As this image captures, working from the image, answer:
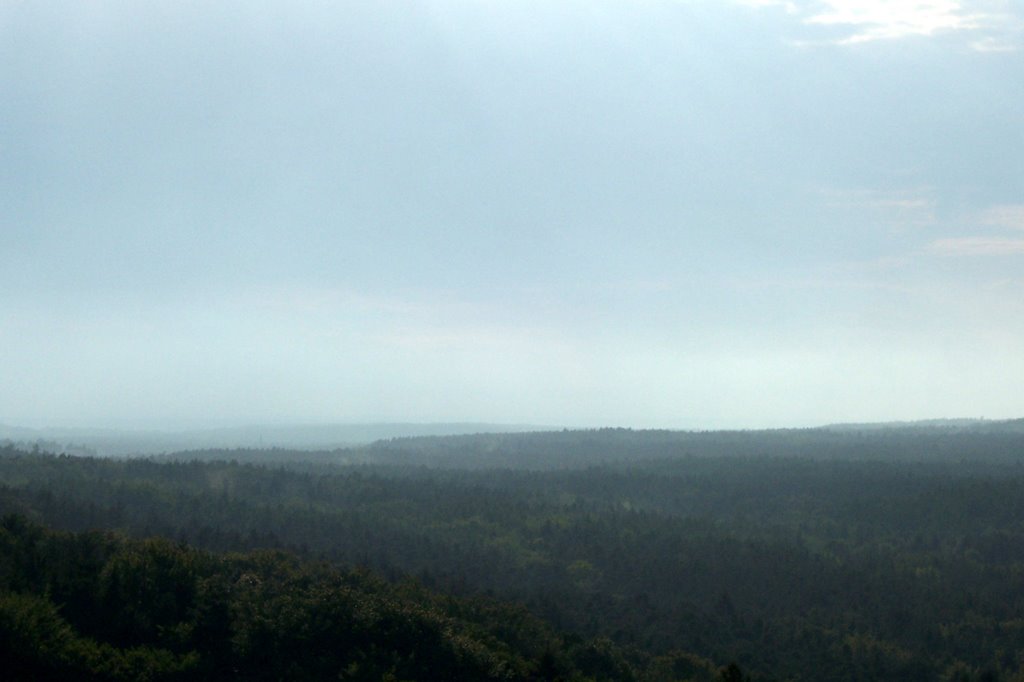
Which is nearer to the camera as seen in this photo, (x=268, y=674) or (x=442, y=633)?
(x=268, y=674)

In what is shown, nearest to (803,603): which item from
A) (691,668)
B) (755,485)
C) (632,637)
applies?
(632,637)

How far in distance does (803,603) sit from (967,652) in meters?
18.4

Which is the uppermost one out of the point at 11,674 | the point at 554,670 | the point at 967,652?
the point at 11,674

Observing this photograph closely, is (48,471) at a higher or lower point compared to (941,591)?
higher

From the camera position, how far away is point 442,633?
5562cm

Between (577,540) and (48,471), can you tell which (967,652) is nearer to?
(577,540)

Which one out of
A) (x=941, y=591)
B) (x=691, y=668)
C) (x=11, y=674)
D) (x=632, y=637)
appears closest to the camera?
(x=11, y=674)

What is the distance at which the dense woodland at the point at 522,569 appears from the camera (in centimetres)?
5334

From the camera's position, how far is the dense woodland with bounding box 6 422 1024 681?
53.3 meters

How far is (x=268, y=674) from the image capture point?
2040 inches

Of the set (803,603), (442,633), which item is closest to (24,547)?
(442,633)

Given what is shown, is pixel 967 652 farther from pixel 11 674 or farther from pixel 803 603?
pixel 11 674

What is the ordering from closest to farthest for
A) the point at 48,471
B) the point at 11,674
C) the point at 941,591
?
the point at 11,674 < the point at 941,591 < the point at 48,471

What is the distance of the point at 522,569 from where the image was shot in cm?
10938
